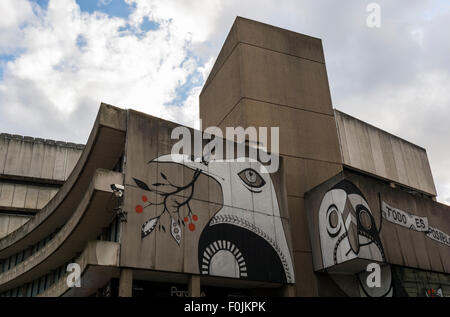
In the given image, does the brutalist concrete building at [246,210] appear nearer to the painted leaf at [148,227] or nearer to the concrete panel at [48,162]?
the painted leaf at [148,227]

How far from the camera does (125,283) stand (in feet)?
56.5

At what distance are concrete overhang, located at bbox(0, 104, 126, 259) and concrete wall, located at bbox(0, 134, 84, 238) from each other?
24.7ft

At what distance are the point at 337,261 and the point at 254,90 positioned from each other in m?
11.2

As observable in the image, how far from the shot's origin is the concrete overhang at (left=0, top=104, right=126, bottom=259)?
19.6 m

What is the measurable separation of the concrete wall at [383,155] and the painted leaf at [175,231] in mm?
13910

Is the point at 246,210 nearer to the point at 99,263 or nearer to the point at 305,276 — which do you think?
the point at 305,276

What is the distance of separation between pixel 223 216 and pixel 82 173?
300 inches

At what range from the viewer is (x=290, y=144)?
26.4 metres

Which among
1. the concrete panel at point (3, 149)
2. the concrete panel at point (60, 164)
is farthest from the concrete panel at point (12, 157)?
the concrete panel at point (60, 164)

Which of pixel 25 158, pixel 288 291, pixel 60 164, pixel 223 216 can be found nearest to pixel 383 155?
pixel 288 291

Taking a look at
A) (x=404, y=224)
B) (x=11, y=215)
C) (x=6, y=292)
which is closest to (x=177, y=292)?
(x=404, y=224)

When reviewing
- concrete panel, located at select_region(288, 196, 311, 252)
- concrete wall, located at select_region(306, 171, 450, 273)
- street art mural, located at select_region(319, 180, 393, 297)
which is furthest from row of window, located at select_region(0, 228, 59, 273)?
street art mural, located at select_region(319, 180, 393, 297)

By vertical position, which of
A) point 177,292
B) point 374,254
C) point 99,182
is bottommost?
point 177,292

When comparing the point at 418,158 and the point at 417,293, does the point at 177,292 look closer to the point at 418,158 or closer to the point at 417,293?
the point at 417,293
